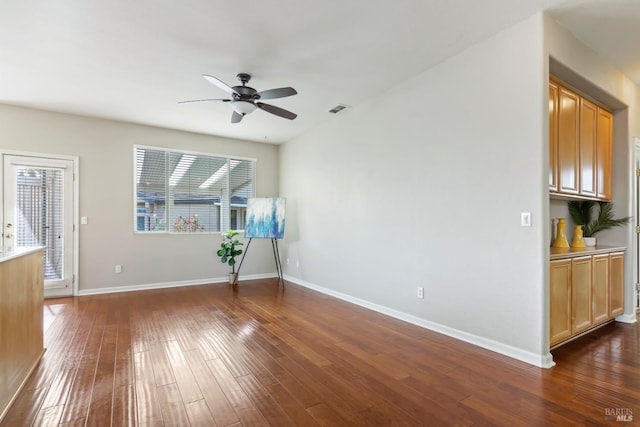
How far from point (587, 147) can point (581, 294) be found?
158 cm

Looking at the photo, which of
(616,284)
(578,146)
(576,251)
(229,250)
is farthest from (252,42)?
(616,284)

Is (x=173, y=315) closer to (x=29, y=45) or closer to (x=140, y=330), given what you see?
(x=140, y=330)

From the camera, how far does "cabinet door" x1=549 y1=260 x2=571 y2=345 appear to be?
2.81m

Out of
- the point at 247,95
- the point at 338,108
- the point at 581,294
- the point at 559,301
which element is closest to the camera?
the point at 559,301

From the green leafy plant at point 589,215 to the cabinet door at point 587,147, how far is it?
0.38m

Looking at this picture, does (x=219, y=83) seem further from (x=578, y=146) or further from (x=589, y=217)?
(x=589, y=217)

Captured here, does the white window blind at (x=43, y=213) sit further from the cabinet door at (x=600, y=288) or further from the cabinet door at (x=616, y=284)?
the cabinet door at (x=616, y=284)

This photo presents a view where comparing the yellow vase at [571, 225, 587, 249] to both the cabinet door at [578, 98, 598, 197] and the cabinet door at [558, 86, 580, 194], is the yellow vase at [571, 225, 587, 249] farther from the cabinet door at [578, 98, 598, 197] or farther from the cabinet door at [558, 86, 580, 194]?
the cabinet door at [558, 86, 580, 194]

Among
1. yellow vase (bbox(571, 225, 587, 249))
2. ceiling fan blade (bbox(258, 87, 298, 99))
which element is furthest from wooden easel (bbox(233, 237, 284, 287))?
yellow vase (bbox(571, 225, 587, 249))

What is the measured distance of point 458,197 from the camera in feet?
10.9

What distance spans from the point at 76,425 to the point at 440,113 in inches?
156

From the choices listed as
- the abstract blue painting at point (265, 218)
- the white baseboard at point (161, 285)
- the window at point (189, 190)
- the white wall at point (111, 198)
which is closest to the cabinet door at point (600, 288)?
the abstract blue painting at point (265, 218)

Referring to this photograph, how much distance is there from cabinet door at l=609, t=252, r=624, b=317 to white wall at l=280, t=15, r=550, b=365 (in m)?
1.68

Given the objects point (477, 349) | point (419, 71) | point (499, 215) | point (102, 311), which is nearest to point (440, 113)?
point (419, 71)
